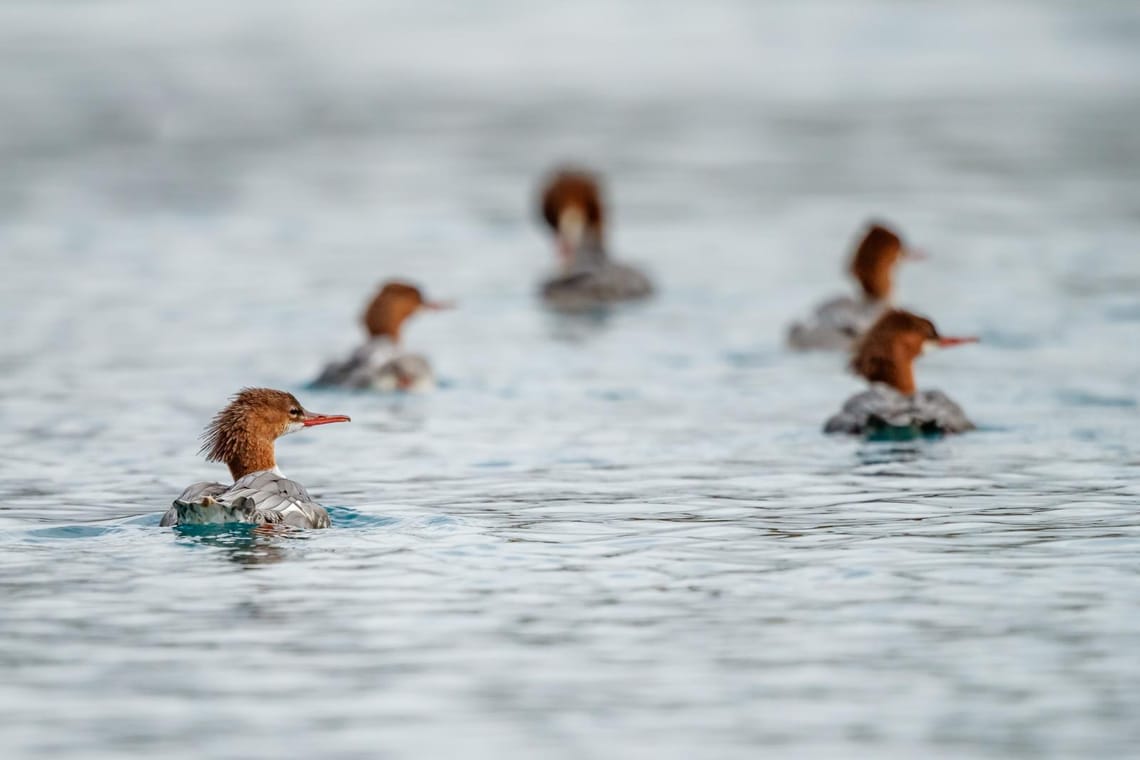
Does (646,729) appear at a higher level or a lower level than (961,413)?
lower

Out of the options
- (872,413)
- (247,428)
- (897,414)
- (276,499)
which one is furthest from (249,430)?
(897,414)

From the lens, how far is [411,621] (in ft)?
26.2

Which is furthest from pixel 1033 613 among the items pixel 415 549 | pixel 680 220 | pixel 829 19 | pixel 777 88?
pixel 829 19

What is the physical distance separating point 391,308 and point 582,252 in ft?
20.6

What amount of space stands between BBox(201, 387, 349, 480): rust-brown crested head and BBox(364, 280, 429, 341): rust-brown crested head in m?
5.11

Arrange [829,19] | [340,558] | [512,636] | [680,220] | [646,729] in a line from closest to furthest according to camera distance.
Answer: [646,729] → [512,636] → [340,558] → [680,220] → [829,19]

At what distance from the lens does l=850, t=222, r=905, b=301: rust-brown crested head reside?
1688 cm

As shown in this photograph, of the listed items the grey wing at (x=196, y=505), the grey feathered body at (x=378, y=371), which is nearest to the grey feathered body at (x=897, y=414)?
the grey feathered body at (x=378, y=371)

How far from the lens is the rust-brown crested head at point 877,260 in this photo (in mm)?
16875

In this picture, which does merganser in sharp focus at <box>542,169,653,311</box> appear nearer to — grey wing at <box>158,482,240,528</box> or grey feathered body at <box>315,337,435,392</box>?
grey feathered body at <box>315,337,435,392</box>

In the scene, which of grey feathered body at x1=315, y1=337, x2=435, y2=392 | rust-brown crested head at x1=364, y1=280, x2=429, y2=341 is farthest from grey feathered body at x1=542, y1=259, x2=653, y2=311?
grey feathered body at x1=315, y1=337, x2=435, y2=392

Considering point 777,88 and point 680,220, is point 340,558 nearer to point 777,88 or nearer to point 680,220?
point 680,220

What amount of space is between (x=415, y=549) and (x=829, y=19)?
45.1 meters

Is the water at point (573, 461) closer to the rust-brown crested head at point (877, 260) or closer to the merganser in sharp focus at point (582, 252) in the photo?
the merganser in sharp focus at point (582, 252)
